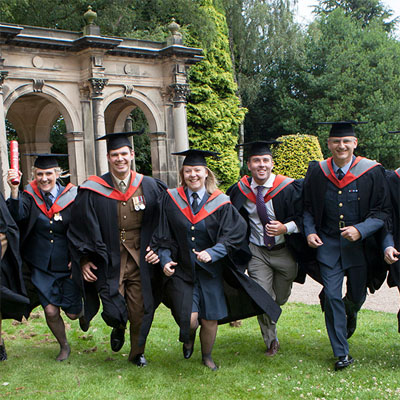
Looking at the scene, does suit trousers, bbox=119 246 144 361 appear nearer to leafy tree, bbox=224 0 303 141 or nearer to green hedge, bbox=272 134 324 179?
green hedge, bbox=272 134 324 179

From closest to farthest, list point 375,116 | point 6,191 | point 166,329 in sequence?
1. point 166,329
2. point 6,191
3. point 375,116

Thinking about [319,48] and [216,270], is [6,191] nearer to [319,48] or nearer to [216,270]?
[216,270]

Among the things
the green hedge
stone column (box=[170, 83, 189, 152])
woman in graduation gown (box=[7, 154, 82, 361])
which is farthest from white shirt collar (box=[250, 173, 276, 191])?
the green hedge

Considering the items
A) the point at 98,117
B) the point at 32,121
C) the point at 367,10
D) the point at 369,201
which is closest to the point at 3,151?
the point at 98,117

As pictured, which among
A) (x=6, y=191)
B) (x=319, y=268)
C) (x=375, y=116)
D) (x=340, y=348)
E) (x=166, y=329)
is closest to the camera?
(x=340, y=348)

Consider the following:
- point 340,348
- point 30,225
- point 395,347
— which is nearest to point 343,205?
point 340,348

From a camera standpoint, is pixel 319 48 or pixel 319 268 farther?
pixel 319 48

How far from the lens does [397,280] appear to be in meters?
5.31

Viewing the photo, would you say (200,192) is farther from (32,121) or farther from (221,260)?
(32,121)

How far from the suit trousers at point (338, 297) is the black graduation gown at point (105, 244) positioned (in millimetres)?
1739

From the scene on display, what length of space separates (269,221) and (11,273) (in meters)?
2.73

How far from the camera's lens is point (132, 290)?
5.54 m

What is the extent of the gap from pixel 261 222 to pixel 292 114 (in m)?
29.6

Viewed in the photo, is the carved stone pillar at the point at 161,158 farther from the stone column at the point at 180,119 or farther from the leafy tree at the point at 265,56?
the leafy tree at the point at 265,56
